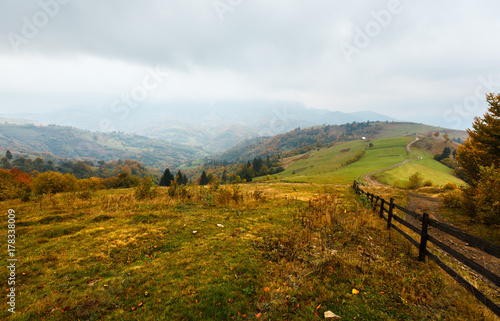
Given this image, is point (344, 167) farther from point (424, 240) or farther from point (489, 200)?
point (424, 240)

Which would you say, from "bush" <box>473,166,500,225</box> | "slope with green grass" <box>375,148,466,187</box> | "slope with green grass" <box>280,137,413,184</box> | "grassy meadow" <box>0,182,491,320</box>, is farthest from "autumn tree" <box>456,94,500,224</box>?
"slope with green grass" <box>375,148,466,187</box>

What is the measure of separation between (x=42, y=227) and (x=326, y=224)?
14.5 metres

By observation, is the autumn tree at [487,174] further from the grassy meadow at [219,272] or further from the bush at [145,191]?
the bush at [145,191]

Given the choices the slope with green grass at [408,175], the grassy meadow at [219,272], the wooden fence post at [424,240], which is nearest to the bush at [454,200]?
the grassy meadow at [219,272]

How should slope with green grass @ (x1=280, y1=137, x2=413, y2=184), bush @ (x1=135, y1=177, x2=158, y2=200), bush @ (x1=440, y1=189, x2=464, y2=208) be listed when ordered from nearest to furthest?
1. bush @ (x1=135, y1=177, x2=158, y2=200)
2. bush @ (x1=440, y1=189, x2=464, y2=208)
3. slope with green grass @ (x1=280, y1=137, x2=413, y2=184)

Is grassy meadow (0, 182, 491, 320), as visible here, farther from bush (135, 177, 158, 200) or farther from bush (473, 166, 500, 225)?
bush (473, 166, 500, 225)

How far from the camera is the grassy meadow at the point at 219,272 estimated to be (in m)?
4.80

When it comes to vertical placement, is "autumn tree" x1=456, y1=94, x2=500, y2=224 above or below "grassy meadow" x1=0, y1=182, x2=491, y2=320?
above

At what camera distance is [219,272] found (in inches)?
245

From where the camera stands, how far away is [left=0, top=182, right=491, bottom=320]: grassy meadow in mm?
4801

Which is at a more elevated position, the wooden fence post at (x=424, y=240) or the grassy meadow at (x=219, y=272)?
the wooden fence post at (x=424, y=240)

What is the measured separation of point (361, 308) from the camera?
194 inches

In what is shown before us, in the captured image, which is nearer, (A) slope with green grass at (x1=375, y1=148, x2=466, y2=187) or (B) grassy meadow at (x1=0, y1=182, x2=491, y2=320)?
(B) grassy meadow at (x1=0, y1=182, x2=491, y2=320)

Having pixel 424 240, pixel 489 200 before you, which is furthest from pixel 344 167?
pixel 424 240
